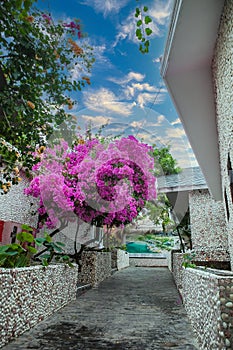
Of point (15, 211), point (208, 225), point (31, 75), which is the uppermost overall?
point (31, 75)

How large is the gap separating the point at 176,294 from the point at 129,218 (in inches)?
91.3

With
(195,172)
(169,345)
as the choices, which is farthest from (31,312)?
(195,172)

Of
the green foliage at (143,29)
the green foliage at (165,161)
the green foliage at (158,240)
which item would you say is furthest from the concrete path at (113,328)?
the green foliage at (158,240)

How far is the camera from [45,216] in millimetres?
7391

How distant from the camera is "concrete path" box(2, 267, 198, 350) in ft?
8.27

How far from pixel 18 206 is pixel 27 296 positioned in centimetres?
420

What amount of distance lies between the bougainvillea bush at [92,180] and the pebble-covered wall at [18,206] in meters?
0.54

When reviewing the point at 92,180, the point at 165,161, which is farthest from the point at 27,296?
the point at 165,161

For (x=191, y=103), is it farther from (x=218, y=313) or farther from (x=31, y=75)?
(x=218, y=313)

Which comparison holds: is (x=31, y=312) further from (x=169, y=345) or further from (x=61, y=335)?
(x=169, y=345)

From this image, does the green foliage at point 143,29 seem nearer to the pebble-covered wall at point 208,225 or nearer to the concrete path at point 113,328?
the concrete path at point 113,328

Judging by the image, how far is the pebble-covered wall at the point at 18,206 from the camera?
618cm

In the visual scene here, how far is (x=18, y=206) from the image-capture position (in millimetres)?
6816

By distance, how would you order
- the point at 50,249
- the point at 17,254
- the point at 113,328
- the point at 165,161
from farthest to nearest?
the point at 165,161, the point at 50,249, the point at 17,254, the point at 113,328
